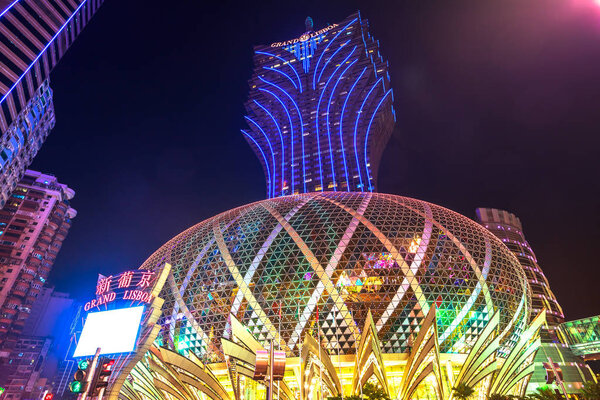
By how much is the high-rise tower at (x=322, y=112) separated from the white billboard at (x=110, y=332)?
274 ft

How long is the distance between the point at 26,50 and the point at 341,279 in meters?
57.9

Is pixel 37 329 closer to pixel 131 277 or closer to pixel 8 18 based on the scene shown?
pixel 8 18

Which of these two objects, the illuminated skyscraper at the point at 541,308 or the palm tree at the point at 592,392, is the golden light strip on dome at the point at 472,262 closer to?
the palm tree at the point at 592,392

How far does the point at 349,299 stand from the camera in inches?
1644

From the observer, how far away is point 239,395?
38656 mm

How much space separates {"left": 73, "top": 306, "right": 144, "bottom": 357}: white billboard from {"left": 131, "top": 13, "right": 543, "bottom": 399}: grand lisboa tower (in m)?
8.96

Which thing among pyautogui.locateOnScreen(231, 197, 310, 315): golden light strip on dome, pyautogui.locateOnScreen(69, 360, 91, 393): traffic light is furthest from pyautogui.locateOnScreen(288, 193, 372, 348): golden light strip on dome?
pyautogui.locateOnScreen(69, 360, 91, 393): traffic light

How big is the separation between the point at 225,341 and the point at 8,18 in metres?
55.6

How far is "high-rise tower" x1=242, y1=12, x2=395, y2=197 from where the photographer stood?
390ft

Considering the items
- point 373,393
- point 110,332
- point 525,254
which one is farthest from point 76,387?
point 525,254

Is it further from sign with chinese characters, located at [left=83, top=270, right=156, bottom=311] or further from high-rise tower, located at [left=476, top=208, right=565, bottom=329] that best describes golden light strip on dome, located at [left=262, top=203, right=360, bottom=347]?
Result: high-rise tower, located at [left=476, top=208, right=565, bottom=329]

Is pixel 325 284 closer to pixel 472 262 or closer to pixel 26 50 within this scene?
pixel 472 262

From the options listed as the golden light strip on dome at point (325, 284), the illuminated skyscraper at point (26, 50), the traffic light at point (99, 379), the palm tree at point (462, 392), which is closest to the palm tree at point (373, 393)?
the golden light strip on dome at point (325, 284)

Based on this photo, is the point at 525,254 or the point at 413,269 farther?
the point at 525,254
